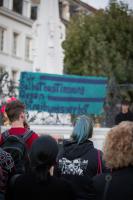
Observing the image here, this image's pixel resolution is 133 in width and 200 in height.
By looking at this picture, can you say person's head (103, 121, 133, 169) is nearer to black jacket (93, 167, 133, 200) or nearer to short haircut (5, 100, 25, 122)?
black jacket (93, 167, 133, 200)

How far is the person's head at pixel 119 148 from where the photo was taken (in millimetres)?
3787

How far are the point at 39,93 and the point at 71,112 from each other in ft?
3.13

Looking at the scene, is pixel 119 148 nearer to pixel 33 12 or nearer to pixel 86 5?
pixel 33 12

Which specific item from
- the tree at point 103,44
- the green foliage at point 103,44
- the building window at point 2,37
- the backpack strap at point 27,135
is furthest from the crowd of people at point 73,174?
the building window at point 2,37

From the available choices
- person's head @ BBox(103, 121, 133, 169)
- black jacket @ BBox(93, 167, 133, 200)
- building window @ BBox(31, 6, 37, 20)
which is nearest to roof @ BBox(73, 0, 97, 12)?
building window @ BBox(31, 6, 37, 20)

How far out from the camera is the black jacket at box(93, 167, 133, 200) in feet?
12.3

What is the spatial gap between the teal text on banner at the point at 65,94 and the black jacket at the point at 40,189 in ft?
26.5

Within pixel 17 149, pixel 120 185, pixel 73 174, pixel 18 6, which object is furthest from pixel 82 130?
pixel 18 6

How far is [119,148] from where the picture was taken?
381cm

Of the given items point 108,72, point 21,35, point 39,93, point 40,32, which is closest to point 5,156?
point 39,93

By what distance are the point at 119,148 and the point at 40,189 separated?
2.15 ft

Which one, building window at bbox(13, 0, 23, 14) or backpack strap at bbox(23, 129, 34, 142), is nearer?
backpack strap at bbox(23, 129, 34, 142)

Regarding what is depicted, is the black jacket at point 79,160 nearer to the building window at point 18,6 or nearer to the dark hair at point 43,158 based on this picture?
the dark hair at point 43,158

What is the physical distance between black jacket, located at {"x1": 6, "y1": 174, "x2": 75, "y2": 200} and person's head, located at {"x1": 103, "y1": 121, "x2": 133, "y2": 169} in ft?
1.23
